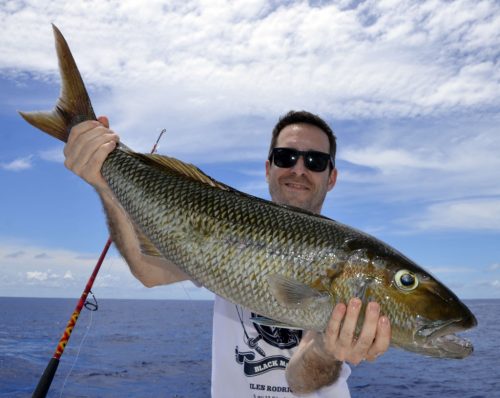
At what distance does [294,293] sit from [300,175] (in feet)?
9.93

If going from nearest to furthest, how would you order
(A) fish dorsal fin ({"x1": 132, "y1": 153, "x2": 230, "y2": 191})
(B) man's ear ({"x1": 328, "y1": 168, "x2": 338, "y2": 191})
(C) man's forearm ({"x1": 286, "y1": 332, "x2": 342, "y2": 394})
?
(A) fish dorsal fin ({"x1": 132, "y1": 153, "x2": 230, "y2": 191}) < (C) man's forearm ({"x1": 286, "y1": 332, "x2": 342, "y2": 394}) < (B) man's ear ({"x1": 328, "y1": 168, "x2": 338, "y2": 191})

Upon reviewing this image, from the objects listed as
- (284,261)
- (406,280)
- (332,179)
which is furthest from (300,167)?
(406,280)

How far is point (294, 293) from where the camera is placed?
3.68 m

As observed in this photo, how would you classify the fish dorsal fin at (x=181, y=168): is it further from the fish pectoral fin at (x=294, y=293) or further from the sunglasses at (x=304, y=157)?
the sunglasses at (x=304, y=157)

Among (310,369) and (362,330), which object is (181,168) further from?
(310,369)

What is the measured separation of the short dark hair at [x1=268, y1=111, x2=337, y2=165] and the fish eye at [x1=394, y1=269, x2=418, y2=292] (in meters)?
3.44

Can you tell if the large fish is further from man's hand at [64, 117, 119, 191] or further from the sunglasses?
the sunglasses

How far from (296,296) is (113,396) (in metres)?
20.7

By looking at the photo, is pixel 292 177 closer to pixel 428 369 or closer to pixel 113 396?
pixel 113 396

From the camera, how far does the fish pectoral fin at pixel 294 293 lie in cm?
368

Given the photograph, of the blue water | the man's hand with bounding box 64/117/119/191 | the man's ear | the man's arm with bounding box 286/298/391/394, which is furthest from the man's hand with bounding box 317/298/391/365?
the blue water

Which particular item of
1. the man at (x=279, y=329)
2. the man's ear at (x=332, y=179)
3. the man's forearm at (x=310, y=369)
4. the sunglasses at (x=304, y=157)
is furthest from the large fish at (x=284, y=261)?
the man's ear at (x=332, y=179)

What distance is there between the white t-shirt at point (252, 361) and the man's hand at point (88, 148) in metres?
2.30

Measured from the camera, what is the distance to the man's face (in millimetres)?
6535
